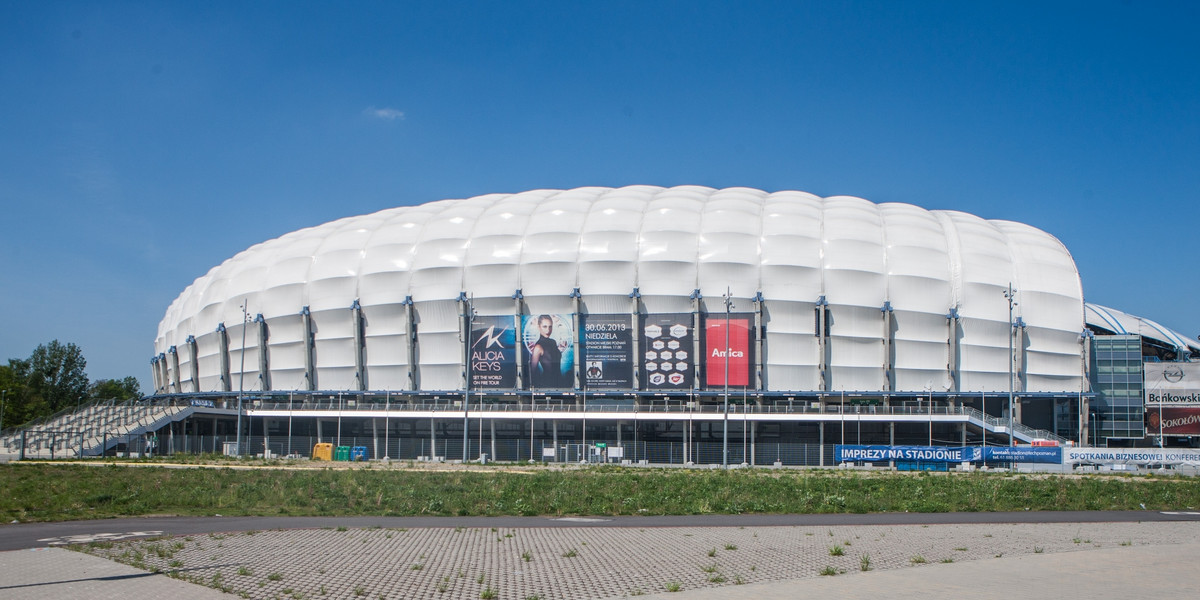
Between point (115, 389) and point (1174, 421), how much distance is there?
504ft

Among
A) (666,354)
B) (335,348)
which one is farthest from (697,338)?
(335,348)

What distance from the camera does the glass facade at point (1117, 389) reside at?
7762 centimetres

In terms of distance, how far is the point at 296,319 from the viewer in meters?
79.7

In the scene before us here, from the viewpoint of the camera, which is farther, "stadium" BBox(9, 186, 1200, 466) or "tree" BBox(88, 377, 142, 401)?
"tree" BBox(88, 377, 142, 401)

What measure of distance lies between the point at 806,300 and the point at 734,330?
5.91 metres

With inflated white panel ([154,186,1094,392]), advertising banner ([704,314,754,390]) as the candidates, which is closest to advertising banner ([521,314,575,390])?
inflated white panel ([154,186,1094,392])

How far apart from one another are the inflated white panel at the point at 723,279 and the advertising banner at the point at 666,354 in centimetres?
133

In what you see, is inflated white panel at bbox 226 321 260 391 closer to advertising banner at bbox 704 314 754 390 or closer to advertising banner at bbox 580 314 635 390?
advertising banner at bbox 580 314 635 390

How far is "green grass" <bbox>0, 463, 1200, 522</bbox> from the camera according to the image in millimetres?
26062

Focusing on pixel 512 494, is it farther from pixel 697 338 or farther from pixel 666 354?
pixel 697 338

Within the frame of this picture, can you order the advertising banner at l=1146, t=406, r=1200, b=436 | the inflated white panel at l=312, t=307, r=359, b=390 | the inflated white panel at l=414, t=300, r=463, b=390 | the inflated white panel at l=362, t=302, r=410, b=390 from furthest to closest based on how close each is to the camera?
1. the advertising banner at l=1146, t=406, r=1200, b=436
2. the inflated white panel at l=312, t=307, r=359, b=390
3. the inflated white panel at l=362, t=302, r=410, b=390
4. the inflated white panel at l=414, t=300, r=463, b=390

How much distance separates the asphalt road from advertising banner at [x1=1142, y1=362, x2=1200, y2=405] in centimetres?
6093

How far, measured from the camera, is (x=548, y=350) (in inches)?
2857

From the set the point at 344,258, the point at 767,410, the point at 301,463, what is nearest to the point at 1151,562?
the point at 301,463
